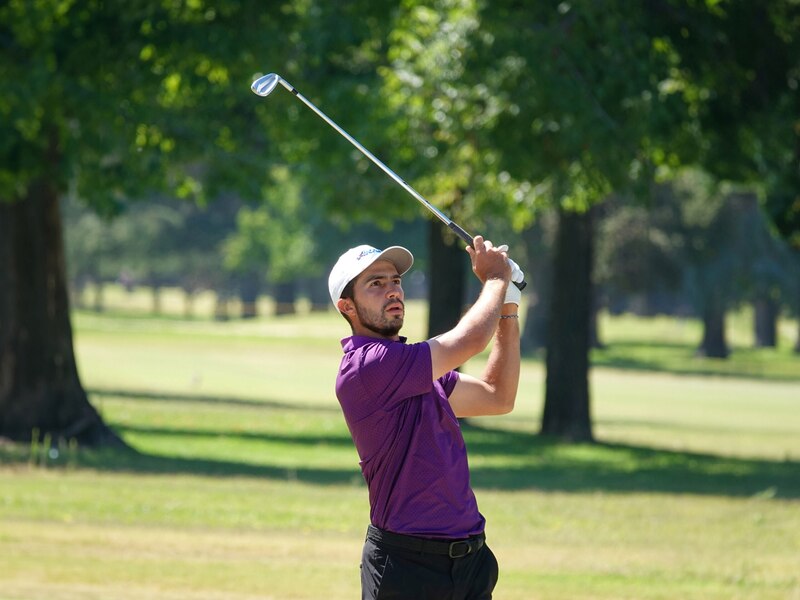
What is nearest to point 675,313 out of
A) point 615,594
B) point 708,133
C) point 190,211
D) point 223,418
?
point 190,211

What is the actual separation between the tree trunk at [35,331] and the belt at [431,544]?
1626 centimetres

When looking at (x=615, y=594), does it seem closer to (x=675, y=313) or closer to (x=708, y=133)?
(x=708, y=133)

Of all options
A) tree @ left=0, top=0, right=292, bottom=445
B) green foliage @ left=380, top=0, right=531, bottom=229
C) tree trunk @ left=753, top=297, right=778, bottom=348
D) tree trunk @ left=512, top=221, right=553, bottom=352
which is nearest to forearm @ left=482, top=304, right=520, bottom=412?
green foliage @ left=380, top=0, right=531, bottom=229

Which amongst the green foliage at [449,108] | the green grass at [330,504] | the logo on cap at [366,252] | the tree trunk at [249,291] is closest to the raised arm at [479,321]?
the logo on cap at [366,252]

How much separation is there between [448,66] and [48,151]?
16.1ft

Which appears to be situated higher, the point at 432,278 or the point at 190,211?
the point at 190,211

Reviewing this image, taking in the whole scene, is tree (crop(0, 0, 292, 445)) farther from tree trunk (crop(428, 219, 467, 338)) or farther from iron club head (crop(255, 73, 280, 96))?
iron club head (crop(255, 73, 280, 96))

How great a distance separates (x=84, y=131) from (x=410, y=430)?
1406 cm

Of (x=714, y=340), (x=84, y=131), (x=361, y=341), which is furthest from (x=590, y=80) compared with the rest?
(x=714, y=340)

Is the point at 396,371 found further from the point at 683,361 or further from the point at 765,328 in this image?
the point at 765,328

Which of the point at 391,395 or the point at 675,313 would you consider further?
the point at 675,313

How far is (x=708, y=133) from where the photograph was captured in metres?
20.4

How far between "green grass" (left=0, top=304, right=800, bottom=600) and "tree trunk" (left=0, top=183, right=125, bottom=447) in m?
0.83

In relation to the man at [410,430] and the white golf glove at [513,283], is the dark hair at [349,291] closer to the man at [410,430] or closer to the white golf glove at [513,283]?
the man at [410,430]
